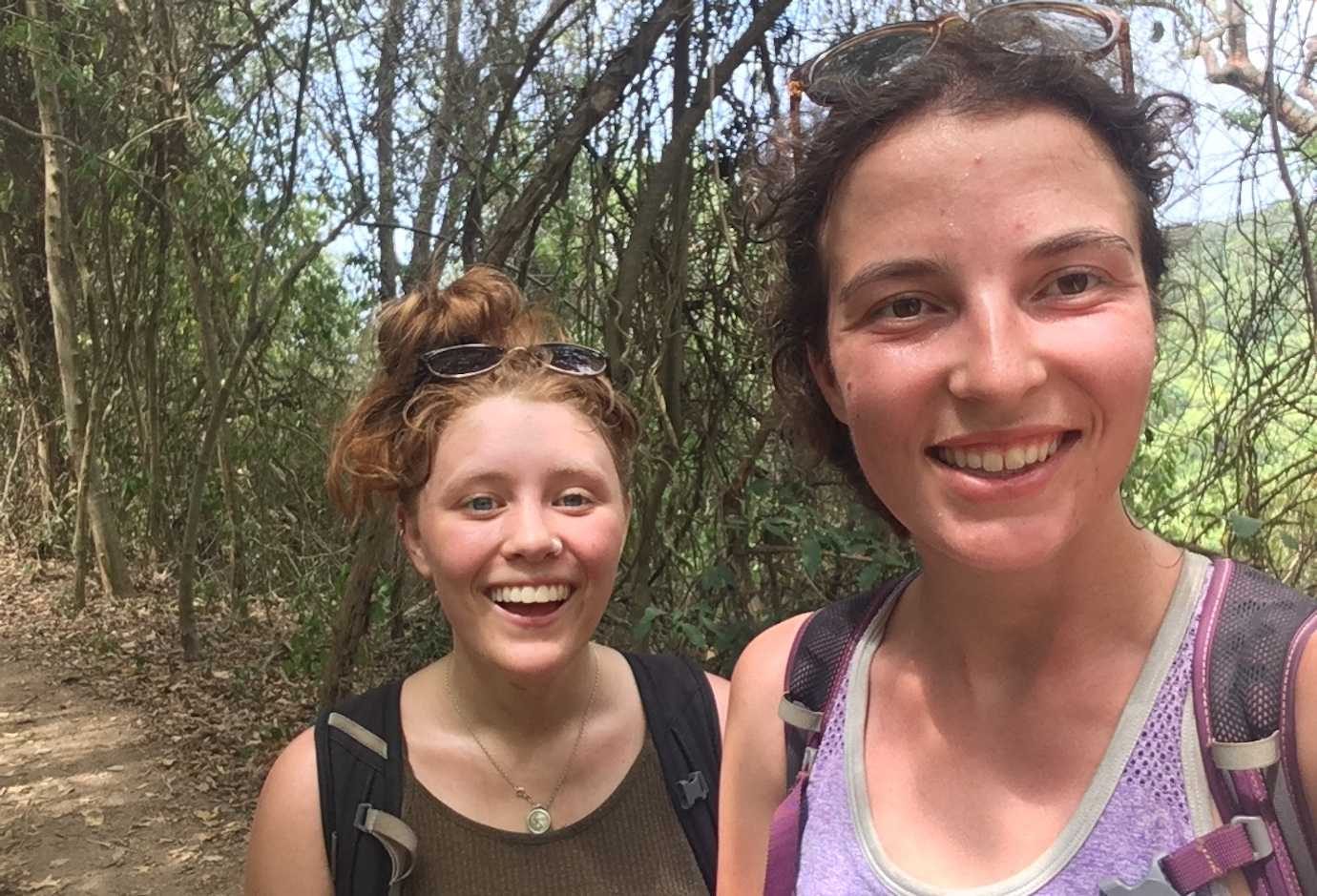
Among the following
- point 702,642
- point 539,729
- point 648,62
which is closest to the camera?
point 539,729

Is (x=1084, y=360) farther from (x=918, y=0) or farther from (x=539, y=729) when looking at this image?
(x=918, y=0)

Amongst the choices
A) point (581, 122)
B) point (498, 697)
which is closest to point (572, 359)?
point (498, 697)

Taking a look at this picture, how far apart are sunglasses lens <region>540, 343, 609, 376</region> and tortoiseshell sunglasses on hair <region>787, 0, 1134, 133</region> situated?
738mm

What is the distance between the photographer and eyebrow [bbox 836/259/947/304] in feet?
2.98

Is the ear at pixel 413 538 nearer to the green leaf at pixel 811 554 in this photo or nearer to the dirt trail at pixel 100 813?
the green leaf at pixel 811 554

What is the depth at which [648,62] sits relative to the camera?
3537 mm

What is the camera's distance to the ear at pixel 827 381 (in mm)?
1086

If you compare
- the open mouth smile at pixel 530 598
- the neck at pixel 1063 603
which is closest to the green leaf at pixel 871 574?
the open mouth smile at pixel 530 598

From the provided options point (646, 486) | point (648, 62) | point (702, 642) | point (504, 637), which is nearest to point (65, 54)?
point (648, 62)

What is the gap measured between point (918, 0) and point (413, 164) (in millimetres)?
2891

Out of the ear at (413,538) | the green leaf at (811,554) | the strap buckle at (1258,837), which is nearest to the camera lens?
the strap buckle at (1258,837)

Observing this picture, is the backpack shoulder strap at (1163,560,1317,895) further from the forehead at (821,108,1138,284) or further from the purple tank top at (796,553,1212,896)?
the forehead at (821,108,1138,284)

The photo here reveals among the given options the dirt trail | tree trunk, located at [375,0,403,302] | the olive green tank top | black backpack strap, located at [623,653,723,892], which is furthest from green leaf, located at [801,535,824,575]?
the dirt trail

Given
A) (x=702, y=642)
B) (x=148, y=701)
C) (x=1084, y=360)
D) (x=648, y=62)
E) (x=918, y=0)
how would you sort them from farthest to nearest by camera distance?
(x=148, y=701) < (x=648, y=62) < (x=702, y=642) < (x=918, y=0) < (x=1084, y=360)
